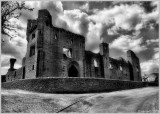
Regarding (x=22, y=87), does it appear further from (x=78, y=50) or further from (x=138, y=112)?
(x=78, y=50)

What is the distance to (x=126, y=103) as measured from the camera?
34.9 feet

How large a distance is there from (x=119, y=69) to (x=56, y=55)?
18.0m

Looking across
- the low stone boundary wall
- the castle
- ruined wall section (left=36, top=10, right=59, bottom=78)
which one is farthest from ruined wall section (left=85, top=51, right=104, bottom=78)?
the low stone boundary wall

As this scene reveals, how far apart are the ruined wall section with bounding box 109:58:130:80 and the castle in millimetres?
1108

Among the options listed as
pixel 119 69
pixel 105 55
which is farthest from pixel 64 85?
pixel 119 69

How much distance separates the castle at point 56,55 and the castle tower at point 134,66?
28.5ft

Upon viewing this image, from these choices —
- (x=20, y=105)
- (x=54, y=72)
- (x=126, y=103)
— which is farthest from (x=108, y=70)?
(x=20, y=105)

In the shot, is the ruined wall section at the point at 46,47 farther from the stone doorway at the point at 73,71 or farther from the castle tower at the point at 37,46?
the stone doorway at the point at 73,71

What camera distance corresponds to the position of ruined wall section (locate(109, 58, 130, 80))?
3669cm

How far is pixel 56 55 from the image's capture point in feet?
86.9

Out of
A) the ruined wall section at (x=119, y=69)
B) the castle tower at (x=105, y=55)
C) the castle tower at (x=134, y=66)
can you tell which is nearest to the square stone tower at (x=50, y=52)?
the castle tower at (x=105, y=55)

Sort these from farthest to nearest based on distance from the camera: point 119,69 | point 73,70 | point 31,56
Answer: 1. point 119,69
2. point 73,70
3. point 31,56

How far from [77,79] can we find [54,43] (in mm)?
11090

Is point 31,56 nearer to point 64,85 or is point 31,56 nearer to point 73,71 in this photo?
point 73,71
